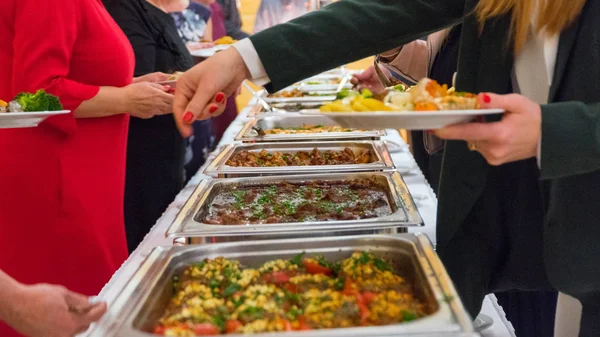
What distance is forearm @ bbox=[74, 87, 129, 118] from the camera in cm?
186

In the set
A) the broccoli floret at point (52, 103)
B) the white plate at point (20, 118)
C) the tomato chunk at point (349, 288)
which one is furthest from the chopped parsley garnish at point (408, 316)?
the broccoli floret at point (52, 103)

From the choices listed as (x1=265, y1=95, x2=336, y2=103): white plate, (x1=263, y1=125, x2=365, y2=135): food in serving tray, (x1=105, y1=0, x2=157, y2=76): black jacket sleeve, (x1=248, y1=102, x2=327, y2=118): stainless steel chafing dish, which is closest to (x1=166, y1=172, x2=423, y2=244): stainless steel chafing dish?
(x1=263, y1=125, x2=365, y2=135): food in serving tray

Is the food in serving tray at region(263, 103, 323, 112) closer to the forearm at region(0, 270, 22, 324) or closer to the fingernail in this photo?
the fingernail

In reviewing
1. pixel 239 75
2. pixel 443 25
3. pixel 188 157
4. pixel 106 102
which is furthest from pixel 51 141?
pixel 188 157

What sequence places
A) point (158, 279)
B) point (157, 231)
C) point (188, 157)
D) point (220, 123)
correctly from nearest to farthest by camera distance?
1. point (158, 279)
2. point (157, 231)
3. point (188, 157)
4. point (220, 123)

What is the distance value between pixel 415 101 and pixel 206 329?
0.51 meters

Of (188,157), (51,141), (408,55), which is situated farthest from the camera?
Result: (188,157)

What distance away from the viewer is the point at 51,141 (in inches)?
70.7

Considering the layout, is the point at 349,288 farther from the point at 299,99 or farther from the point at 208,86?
the point at 299,99

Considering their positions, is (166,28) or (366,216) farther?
(166,28)

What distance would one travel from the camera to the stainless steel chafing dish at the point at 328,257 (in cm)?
84

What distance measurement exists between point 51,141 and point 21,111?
527 mm

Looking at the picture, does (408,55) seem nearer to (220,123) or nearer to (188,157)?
(188,157)

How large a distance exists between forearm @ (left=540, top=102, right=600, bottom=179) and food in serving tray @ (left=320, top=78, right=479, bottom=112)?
11 centimetres
